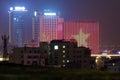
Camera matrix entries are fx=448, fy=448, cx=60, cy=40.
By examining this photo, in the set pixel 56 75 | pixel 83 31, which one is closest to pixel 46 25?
pixel 83 31

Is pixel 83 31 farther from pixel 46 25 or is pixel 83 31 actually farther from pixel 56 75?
pixel 56 75

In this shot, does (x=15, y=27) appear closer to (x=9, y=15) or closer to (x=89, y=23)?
(x=9, y=15)

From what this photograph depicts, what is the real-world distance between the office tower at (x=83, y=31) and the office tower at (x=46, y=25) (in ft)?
8.78

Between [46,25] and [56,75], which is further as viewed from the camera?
[46,25]

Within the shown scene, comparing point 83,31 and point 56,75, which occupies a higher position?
point 83,31

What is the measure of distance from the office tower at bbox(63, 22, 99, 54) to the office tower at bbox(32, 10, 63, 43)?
268 centimetres

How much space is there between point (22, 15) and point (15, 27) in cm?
512

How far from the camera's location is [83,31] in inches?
5502

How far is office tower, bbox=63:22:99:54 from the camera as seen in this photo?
135m

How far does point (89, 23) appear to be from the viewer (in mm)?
143875

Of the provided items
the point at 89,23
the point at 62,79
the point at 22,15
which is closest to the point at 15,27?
the point at 22,15

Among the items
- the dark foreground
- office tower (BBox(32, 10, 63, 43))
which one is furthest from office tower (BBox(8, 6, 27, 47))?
the dark foreground

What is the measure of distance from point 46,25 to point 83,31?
1185 cm

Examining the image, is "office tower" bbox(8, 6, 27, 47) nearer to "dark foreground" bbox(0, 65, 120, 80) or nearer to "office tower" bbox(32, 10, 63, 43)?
"office tower" bbox(32, 10, 63, 43)
